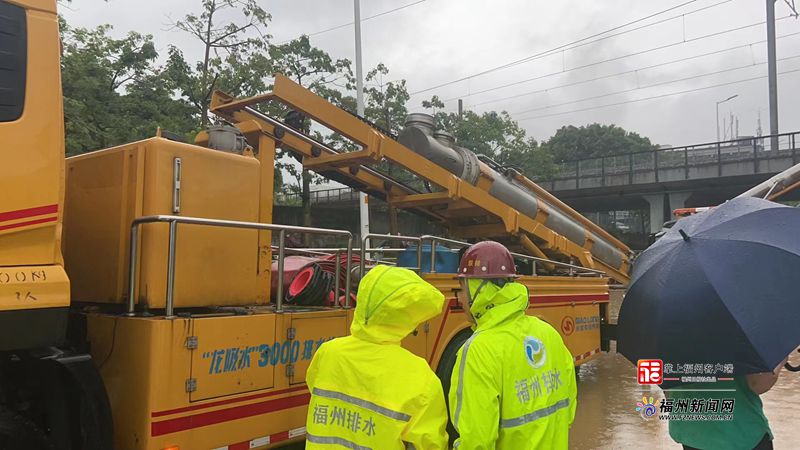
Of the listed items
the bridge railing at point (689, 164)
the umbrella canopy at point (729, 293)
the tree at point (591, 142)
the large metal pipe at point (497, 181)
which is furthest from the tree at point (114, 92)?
the tree at point (591, 142)

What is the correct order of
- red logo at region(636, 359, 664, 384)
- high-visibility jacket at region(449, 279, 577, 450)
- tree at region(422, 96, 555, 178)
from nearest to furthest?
high-visibility jacket at region(449, 279, 577, 450) → red logo at region(636, 359, 664, 384) → tree at region(422, 96, 555, 178)

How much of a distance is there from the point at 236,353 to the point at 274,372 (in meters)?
0.30

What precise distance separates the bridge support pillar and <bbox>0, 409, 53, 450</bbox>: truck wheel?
86.8 feet

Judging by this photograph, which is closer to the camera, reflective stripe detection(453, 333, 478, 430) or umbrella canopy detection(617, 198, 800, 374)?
reflective stripe detection(453, 333, 478, 430)

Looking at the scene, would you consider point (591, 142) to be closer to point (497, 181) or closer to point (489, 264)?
point (497, 181)

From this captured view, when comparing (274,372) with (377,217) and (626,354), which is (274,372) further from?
(377,217)

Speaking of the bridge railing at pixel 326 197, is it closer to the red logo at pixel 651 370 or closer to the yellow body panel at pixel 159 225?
the yellow body panel at pixel 159 225

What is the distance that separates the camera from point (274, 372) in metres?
3.45

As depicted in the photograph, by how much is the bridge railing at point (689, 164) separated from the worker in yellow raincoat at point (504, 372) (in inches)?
917

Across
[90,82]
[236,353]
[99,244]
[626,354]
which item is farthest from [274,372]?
[90,82]

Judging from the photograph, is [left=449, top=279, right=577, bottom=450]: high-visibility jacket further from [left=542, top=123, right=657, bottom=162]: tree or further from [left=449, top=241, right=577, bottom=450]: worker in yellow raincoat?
[left=542, top=123, right=657, bottom=162]: tree

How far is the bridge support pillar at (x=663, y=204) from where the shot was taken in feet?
85.3

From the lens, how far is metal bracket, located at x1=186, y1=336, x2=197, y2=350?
3.02 meters

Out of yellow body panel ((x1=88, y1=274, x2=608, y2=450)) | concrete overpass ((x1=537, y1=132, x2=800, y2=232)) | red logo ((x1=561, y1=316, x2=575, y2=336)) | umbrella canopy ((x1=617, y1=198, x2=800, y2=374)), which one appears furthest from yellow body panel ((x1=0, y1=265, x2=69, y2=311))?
concrete overpass ((x1=537, y1=132, x2=800, y2=232))
